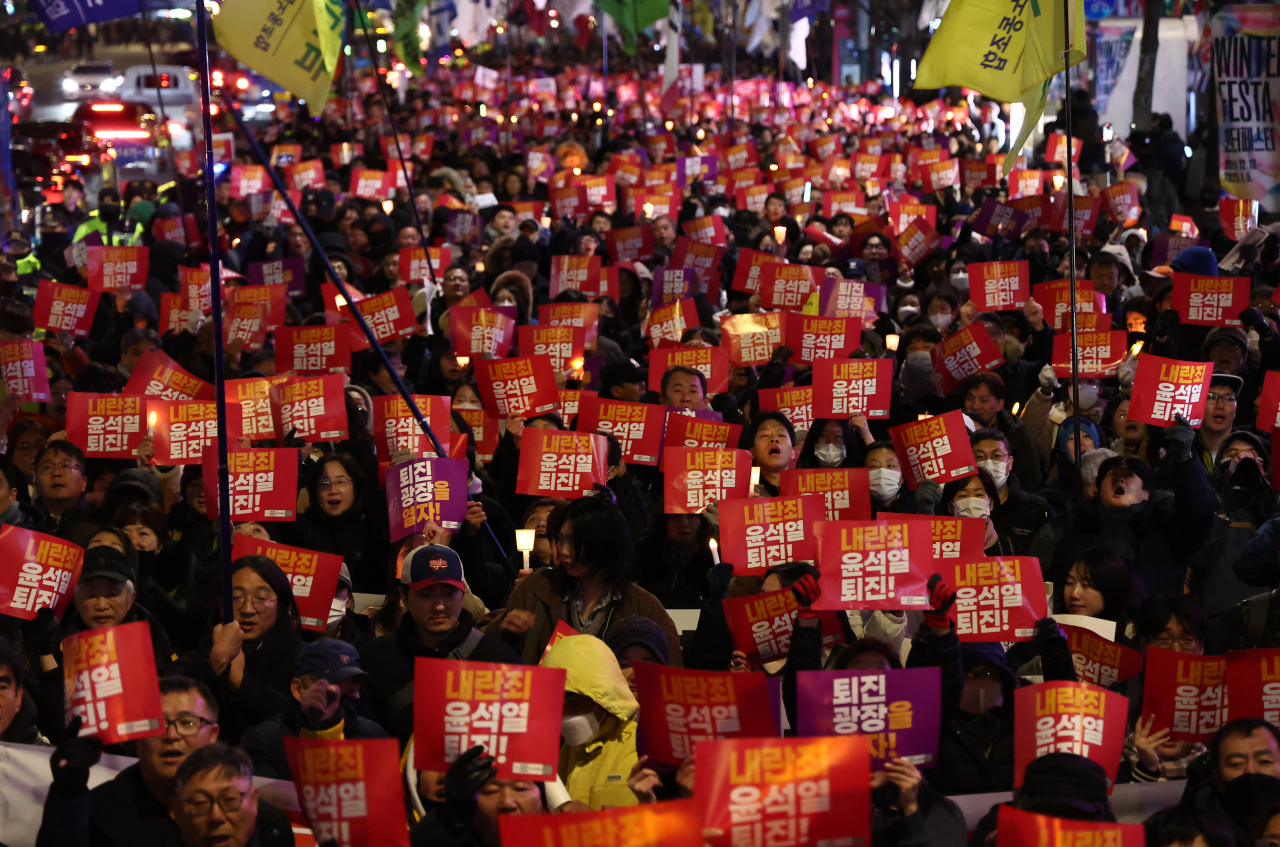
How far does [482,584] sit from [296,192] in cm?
1380

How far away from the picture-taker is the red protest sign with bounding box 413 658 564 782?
4.26 meters

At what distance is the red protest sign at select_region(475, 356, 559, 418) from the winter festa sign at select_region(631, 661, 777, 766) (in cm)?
428

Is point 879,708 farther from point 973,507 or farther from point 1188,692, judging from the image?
point 973,507

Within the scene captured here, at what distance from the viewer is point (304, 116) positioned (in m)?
34.7

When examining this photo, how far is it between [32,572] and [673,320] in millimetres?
5706

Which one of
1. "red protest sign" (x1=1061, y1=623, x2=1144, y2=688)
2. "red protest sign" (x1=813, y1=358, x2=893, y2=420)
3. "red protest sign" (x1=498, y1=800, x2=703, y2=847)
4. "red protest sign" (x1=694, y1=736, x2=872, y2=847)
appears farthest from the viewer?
"red protest sign" (x1=813, y1=358, x2=893, y2=420)

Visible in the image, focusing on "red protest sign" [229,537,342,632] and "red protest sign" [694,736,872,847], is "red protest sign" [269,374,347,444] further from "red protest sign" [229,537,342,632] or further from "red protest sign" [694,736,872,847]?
"red protest sign" [694,736,872,847]

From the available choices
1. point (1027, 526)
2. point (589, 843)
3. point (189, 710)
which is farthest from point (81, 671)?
point (1027, 526)

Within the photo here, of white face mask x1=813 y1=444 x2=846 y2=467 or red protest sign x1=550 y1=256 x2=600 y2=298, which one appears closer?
white face mask x1=813 y1=444 x2=846 y2=467

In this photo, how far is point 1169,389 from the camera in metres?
7.76

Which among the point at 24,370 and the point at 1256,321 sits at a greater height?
the point at 24,370

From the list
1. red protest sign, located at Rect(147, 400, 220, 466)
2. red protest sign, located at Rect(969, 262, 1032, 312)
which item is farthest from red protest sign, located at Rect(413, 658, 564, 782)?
red protest sign, located at Rect(969, 262, 1032, 312)

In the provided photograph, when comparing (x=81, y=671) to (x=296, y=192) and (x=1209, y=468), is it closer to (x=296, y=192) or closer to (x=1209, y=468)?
(x=1209, y=468)

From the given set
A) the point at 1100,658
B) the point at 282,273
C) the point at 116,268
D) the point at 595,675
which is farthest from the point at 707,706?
the point at 282,273
